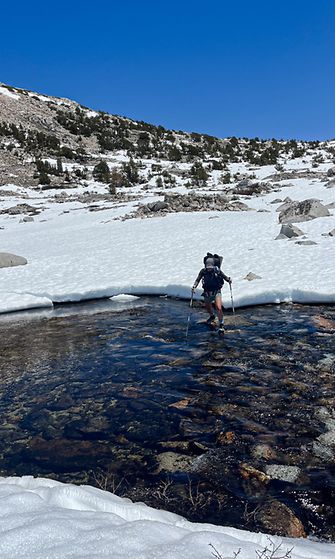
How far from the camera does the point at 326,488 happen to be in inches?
178

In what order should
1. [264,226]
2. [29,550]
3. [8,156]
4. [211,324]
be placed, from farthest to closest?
[8,156] < [264,226] < [211,324] < [29,550]

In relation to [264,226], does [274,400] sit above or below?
below

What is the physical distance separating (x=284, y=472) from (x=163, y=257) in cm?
1253

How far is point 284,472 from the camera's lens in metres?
4.84

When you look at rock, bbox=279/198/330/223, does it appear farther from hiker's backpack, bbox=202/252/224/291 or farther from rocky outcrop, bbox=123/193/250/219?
hiker's backpack, bbox=202/252/224/291

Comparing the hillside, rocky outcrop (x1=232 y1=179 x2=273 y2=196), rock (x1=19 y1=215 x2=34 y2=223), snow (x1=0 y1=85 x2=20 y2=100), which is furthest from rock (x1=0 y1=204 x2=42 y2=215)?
snow (x1=0 y1=85 x2=20 y2=100)

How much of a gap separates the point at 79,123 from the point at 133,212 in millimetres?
34954

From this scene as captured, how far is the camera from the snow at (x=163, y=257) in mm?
12695

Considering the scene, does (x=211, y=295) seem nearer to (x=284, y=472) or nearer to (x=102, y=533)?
(x=284, y=472)

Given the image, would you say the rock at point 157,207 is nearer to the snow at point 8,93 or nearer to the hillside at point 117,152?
the hillside at point 117,152

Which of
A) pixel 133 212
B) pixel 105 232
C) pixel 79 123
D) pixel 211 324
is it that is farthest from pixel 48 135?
pixel 211 324

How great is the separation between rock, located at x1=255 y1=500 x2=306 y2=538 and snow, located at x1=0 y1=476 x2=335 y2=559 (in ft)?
0.65

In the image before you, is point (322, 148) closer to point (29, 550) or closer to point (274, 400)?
point (274, 400)

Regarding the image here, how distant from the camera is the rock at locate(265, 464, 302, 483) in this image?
4.74 meters
